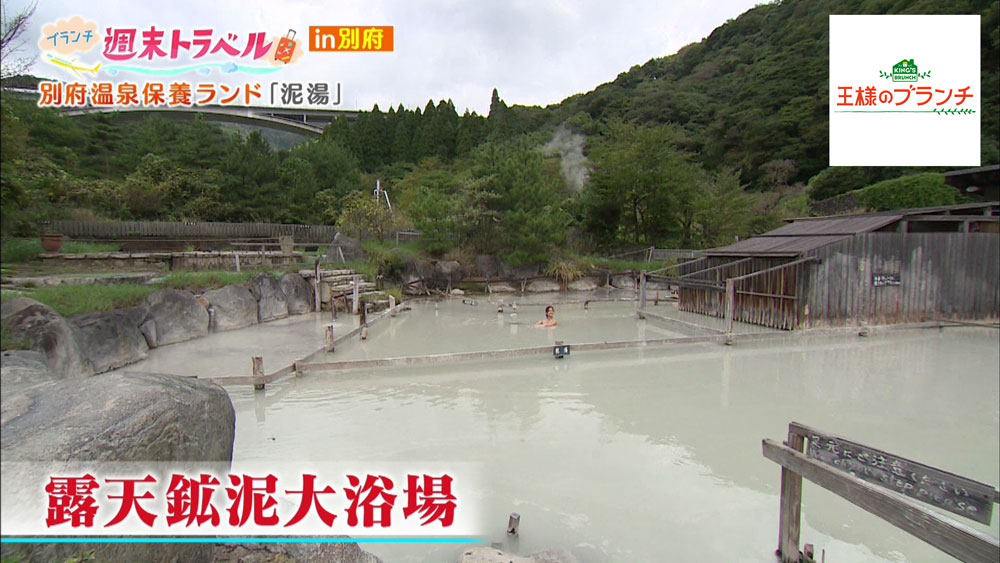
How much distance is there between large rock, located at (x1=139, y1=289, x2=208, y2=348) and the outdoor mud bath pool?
36 centimetres

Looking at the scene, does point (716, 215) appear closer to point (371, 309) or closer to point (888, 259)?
point (888, 259)

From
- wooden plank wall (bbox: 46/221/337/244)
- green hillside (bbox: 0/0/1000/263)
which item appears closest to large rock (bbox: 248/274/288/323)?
wooden plank wall (bbox: 46/221/337/244)

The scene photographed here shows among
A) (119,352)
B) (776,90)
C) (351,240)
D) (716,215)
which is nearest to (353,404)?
(119,352)

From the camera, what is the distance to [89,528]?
145 centimetres

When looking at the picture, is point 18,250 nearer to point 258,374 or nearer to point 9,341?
point 9,341

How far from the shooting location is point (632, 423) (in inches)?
217

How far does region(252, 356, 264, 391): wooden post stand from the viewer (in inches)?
239

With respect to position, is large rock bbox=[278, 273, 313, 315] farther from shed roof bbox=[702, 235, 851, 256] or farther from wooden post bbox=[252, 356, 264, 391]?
shed roof bbox=[702, 235, 851, 256]

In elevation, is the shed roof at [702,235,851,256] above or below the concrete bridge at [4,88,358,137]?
below

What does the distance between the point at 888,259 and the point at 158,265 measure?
710 inches

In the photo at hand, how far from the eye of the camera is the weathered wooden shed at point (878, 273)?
10.8m

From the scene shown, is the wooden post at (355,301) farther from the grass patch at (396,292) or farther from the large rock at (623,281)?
the large rock at (623,281)

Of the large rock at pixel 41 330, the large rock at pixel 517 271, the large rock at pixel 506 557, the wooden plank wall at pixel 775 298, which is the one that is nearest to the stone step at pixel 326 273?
the large rock at pixel 517 271

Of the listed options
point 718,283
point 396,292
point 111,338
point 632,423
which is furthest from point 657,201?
point 111,338
